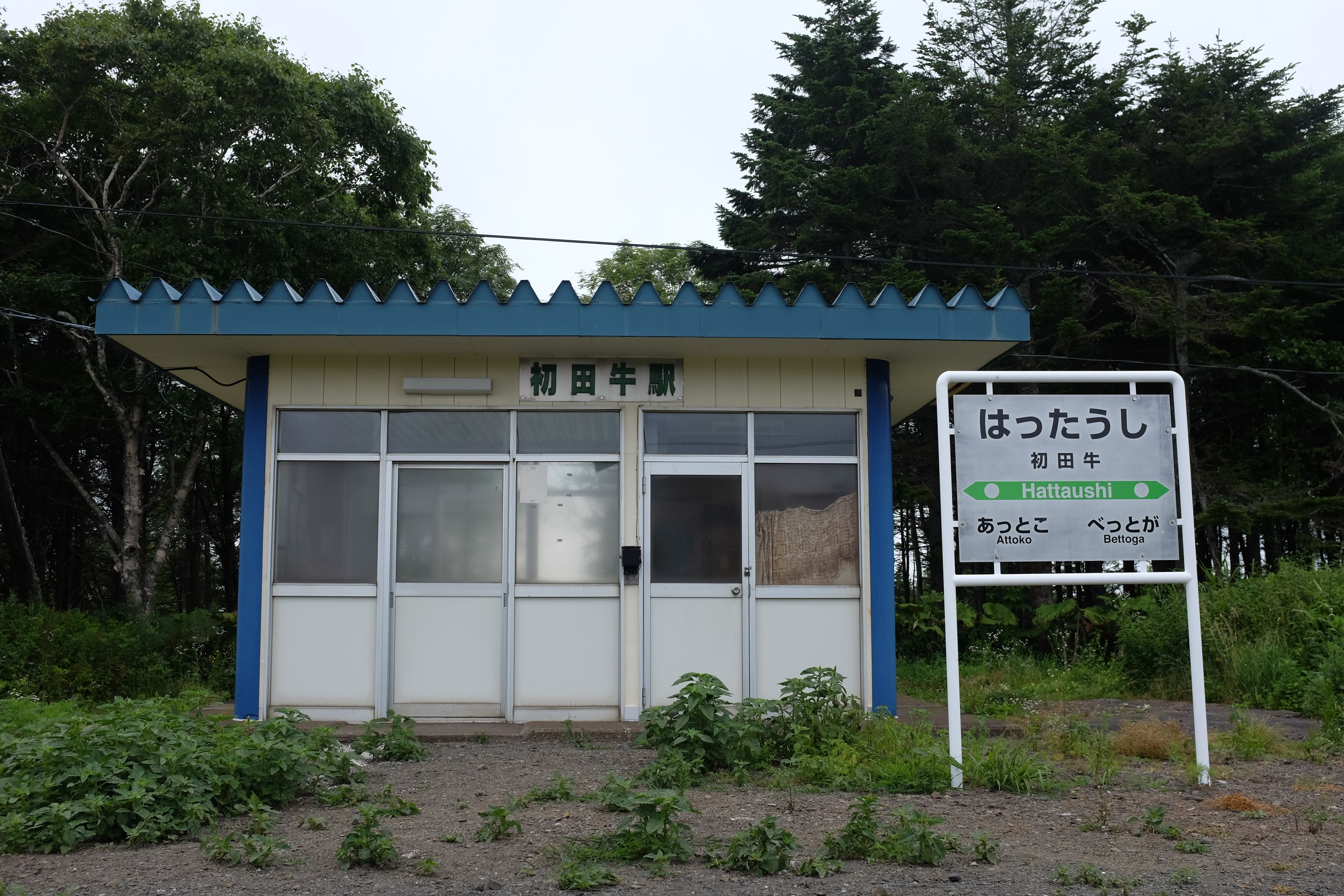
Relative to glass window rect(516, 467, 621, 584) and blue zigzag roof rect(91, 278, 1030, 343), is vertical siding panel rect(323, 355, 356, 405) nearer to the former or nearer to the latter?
blue zigzag roof rect(91, 278, 1030, 343)

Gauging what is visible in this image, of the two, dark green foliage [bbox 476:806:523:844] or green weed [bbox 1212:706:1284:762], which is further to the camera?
green weed [bbox 1212:706:1284:762]

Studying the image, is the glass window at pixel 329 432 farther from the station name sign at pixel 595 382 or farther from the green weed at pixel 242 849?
the green weed at pixel 242 849

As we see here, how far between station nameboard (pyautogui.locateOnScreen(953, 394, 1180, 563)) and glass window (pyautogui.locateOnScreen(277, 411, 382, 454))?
4.30 m

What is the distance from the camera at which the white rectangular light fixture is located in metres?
7.70

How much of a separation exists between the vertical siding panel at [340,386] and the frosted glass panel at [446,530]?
0.67m

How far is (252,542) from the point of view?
24.9 feet

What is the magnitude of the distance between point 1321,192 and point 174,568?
24.2 m

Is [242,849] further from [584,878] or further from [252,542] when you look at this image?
[252,542]

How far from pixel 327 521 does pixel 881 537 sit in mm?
3989

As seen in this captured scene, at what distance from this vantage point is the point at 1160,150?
17.0 metres

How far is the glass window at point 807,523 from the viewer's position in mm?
7684

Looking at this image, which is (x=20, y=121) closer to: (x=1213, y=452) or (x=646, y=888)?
(x=646, y=888)

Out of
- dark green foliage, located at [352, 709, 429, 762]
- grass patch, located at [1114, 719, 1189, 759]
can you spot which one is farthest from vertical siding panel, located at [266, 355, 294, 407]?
grass patch, located at [1114, 719, 1189, 759]

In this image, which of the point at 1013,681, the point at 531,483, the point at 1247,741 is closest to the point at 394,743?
the point at 531,483
